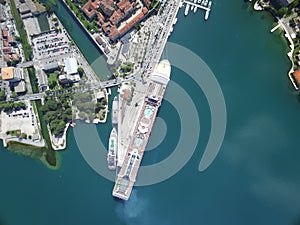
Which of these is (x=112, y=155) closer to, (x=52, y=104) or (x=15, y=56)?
A: (x=52, y=104)

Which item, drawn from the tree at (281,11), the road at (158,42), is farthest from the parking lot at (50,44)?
the tree at (281,11)

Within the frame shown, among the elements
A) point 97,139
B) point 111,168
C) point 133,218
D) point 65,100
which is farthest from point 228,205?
point 65,100

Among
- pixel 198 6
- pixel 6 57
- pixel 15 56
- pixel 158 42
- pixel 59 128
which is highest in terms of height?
pixel 198 6

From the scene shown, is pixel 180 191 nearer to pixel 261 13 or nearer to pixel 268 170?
pixel 268 170

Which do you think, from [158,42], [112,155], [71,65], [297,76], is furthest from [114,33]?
[297,76]

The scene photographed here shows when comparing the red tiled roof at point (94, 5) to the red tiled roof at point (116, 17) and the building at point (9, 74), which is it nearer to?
the red tiled roof at point (116, 17)
